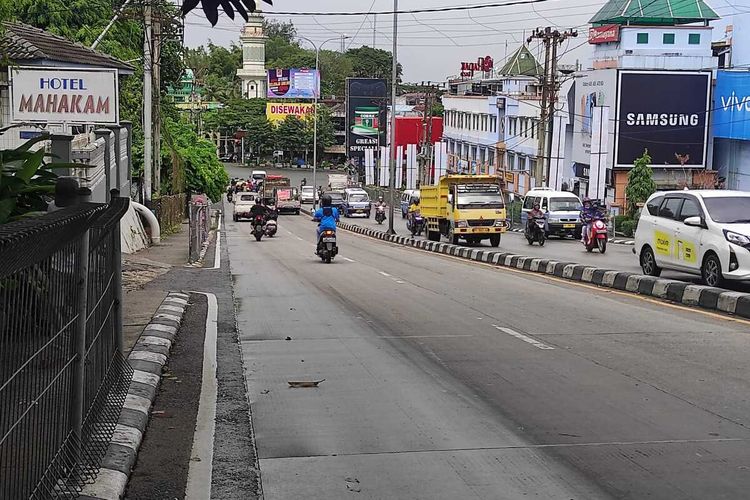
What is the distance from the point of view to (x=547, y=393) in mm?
8297

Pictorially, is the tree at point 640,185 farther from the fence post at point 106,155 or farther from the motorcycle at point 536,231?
the fence post at point 106,155

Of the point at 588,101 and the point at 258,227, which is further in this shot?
the point at 588,101

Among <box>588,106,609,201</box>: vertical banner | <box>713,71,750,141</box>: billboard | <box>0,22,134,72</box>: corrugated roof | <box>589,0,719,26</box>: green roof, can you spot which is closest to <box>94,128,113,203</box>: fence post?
<box>0,22,134,72</box>: corrugated roof

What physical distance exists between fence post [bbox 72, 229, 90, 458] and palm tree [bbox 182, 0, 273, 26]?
341cm

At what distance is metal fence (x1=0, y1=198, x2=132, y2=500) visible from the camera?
3.96m

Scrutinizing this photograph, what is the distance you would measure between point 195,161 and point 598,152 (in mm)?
22301

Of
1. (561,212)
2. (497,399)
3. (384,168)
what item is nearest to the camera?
(497,399)

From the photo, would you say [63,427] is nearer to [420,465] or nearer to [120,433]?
[120,433]

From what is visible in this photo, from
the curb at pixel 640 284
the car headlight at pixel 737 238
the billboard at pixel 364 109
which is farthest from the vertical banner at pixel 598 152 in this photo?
the billboard at pixel 364 109

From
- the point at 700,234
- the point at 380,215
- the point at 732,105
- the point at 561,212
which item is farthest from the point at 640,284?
the point at 380,215

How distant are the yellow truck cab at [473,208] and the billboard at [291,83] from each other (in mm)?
106508

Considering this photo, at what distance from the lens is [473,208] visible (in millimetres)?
34500

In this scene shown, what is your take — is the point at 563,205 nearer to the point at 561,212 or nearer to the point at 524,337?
the point at 561,212

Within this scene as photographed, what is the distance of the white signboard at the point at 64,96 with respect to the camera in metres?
19.9
